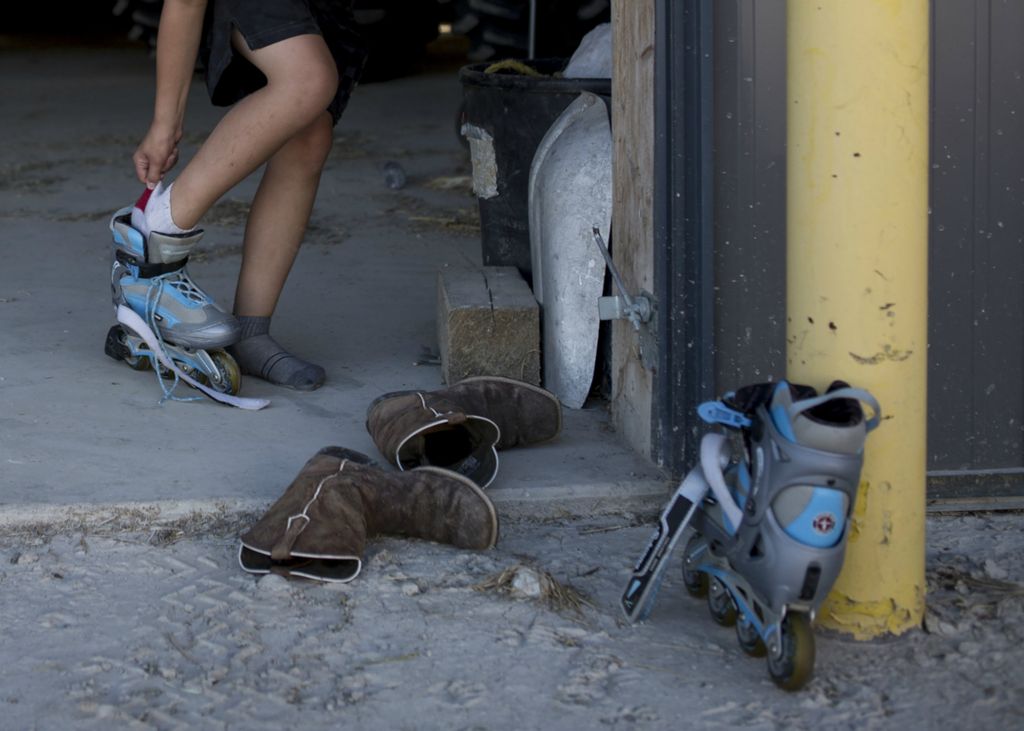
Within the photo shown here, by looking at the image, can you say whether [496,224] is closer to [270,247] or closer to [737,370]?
[270,247]

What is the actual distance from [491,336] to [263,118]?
2.02 ft

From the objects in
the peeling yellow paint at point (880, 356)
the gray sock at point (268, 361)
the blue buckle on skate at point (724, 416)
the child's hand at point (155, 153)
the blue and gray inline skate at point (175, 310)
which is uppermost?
the child's hand at point (155, 153)

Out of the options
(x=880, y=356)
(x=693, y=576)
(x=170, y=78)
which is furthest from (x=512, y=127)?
(x=880, y=356)

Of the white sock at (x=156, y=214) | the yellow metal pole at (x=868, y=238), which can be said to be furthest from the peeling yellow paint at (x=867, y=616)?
the white sock at (x=156, y=214)

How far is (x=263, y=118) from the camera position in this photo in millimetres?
2912

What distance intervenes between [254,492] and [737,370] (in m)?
0.82

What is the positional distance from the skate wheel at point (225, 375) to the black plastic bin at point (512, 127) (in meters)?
0.74

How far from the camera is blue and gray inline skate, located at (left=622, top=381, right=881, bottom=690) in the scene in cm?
180

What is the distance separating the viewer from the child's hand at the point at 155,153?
296 cm

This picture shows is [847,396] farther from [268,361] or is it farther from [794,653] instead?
[268,361]

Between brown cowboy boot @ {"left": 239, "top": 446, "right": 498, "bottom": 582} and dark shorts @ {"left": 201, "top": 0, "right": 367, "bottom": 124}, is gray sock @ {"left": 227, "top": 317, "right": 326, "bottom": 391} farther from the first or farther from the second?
brown cowboy boot @ {"left": 239, "top": 446, "right": 498, "bottom": 582}

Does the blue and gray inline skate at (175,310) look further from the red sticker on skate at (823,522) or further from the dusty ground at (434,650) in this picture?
the red sticker on skate at (823,522)

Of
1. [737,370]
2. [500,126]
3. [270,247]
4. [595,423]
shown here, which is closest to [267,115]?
[270,247]

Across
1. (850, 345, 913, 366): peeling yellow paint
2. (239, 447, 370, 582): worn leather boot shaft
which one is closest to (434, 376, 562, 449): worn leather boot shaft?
(239, 447, 370, 582): worn leather boot shaft
